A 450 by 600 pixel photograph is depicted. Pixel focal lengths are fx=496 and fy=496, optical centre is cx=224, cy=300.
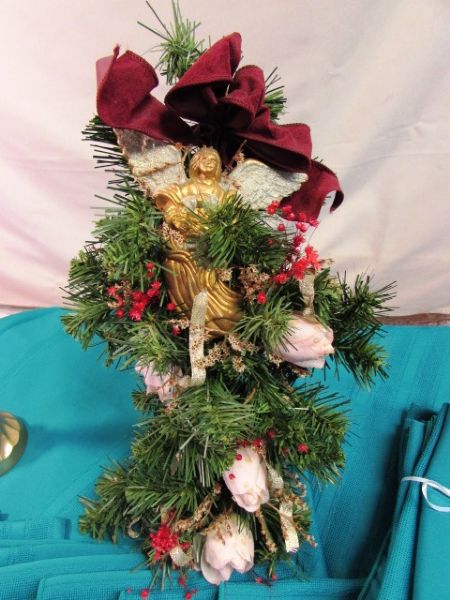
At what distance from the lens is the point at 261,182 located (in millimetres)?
400

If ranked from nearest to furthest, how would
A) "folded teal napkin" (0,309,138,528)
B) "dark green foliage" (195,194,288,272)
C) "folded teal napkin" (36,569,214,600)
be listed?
→ "dark green foliage" (195,194,288,272), "folded teal napkin" (36,569,214,600), "folded teal napkin" (0,309,138,528)

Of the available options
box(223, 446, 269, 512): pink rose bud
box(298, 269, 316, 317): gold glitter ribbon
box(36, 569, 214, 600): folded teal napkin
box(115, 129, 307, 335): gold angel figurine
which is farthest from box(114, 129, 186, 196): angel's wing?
box(36, 569, 214, 600): folded teal napkin

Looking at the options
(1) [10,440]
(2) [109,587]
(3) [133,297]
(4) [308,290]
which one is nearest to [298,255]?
(4) [308,290]

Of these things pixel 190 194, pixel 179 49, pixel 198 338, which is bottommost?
pixel 198 338

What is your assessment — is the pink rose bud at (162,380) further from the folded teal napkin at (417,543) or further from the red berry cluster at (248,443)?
the folded teal napkin at (417,543)

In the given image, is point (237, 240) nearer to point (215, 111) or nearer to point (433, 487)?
point (215, 111)

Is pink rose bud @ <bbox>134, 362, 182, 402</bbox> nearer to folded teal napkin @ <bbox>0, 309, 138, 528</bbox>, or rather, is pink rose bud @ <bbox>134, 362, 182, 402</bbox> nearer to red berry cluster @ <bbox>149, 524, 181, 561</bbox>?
red berry cluster @ <bbox>149, 524, 181, 561</bbox>

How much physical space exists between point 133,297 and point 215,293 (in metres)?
0.06

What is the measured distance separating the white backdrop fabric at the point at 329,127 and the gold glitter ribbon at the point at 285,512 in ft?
1.98

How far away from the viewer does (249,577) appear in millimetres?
493

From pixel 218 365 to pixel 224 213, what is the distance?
13cm

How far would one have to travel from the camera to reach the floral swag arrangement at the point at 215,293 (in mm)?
357

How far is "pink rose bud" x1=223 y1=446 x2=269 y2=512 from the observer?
1.30 feet

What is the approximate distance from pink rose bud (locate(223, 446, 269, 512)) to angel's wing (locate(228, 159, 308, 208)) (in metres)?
0.21
